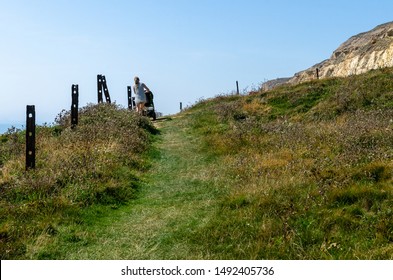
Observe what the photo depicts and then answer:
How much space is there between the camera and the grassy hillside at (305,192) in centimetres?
643

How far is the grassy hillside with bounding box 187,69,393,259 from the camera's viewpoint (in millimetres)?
6426

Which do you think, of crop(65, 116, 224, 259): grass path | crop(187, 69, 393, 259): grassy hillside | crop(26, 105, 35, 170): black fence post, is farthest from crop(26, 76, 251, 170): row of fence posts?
crop(187, 69, 393, 259): grassy hillside

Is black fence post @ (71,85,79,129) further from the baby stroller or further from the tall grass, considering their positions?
the baby stroller

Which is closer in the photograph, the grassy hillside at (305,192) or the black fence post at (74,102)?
the grassy hillside at (305,192)

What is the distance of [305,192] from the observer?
325 inches

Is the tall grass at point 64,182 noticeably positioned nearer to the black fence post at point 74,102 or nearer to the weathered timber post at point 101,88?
the black fence post at point 74,102

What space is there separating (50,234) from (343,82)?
72.5 feet

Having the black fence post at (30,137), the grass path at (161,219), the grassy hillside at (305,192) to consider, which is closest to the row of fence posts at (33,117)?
the black fence post at (30,137)

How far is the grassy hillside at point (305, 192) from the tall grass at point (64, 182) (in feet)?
8.88

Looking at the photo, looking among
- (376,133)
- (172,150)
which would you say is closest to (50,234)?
(172,150)

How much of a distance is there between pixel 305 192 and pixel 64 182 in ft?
18.8

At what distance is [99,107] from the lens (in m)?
21.2

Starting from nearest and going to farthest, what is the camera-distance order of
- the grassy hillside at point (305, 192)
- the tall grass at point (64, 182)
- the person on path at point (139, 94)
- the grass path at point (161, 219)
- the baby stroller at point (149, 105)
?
the grassy hillside at point (305, 192), the grass path at point (161, 219), the tall grass at point (64, 182), the person on path at point (139, 94), the baby stroller at point (149, 105)

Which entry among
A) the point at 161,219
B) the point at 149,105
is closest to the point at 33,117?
the point at 161,219
